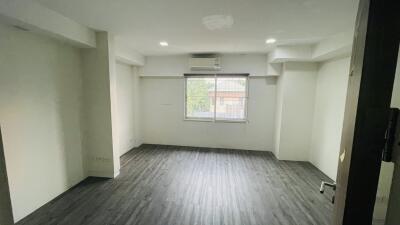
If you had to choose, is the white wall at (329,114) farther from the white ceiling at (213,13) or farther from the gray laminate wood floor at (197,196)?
the white ceiling at (213,13)

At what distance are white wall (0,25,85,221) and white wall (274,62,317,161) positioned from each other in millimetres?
3898

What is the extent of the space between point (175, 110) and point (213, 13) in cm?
308

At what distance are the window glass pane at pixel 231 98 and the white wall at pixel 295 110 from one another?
89 cm

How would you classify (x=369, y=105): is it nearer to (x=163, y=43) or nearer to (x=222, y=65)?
(x=163, y=43)

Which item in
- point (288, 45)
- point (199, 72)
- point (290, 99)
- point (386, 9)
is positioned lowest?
point (290, 99)

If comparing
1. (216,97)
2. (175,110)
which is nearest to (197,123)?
→ (175,110)

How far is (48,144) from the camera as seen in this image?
2393 millimetres

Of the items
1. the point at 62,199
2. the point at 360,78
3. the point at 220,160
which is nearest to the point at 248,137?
the point at 220,160

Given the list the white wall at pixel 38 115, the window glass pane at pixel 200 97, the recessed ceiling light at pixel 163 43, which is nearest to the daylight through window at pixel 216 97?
the window glass pane at pixel 200 97

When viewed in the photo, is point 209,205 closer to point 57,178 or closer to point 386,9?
point 57,178

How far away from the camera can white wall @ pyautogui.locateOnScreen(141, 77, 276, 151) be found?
4.45 metres

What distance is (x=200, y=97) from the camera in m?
4.74

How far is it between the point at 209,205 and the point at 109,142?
6.22 ft

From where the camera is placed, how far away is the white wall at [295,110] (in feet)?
12.3
